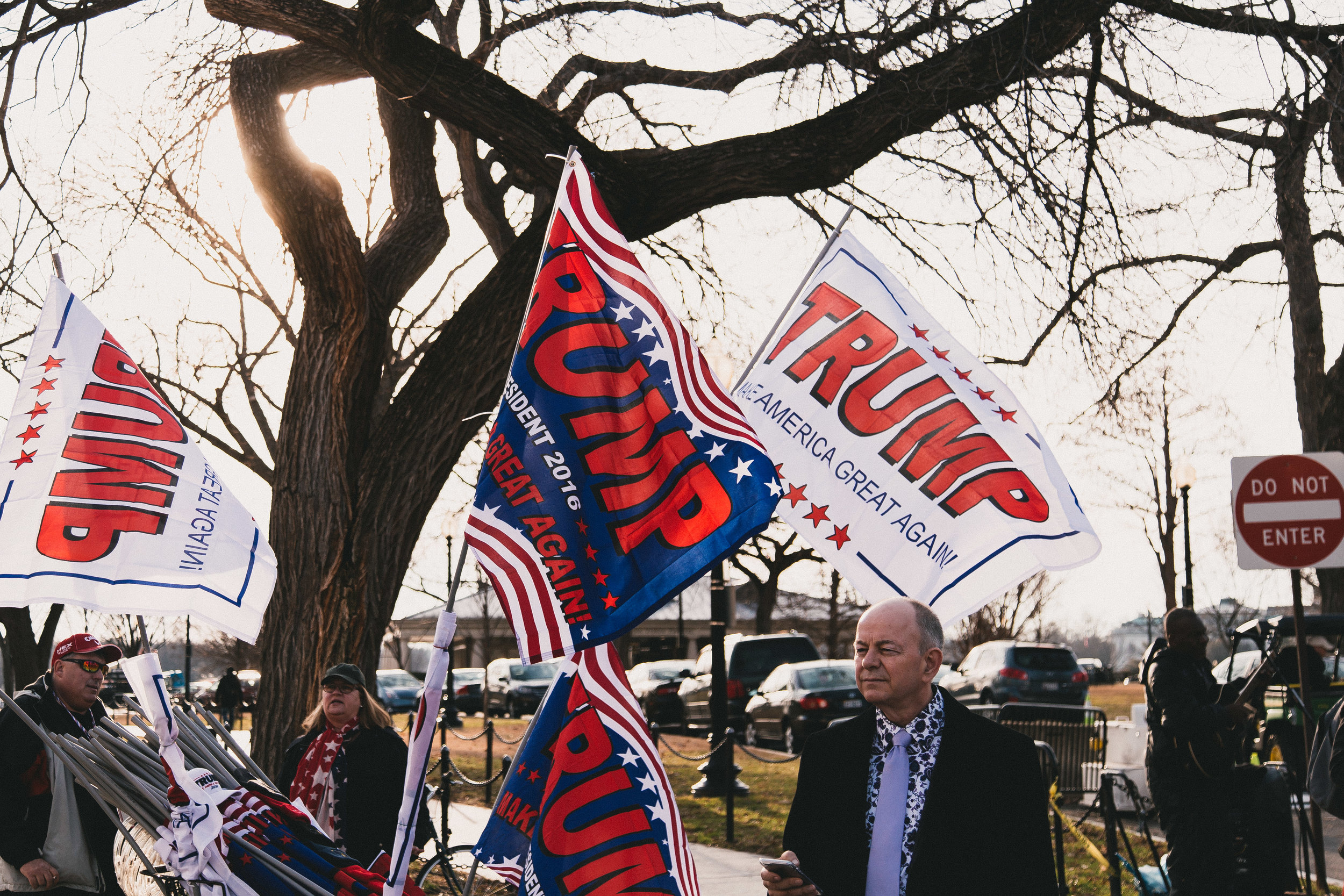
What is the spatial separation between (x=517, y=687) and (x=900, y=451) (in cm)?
3666

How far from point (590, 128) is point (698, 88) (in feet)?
4.51

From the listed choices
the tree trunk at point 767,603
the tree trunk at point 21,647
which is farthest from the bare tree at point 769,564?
the tree trunk at point 21,647

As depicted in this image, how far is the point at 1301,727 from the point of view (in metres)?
15.1

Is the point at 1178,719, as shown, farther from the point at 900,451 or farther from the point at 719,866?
the point at 719,866

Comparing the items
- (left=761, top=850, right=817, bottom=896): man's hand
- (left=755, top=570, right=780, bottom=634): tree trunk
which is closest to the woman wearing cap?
(left=761, top=850, right=817, bottom=896): man's hand

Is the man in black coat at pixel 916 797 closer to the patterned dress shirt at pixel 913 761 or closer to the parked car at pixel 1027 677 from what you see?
the patterned dress shirt at pixel 913 761

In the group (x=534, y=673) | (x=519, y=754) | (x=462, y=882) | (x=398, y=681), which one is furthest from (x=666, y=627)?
(x=519, y=754)

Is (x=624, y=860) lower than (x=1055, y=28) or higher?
lower

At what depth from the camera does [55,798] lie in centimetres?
559

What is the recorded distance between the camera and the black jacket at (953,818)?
3.37m

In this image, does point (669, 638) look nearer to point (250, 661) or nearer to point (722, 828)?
point (250, 661)

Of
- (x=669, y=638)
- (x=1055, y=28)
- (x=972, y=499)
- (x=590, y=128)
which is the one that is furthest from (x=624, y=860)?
(x=669, y=638)

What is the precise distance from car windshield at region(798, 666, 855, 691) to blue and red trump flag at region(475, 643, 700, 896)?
1810cm

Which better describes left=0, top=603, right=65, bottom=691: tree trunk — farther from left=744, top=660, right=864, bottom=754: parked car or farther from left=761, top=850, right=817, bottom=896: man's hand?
left=761, top=850, right=817, bottom=896: man's hand
